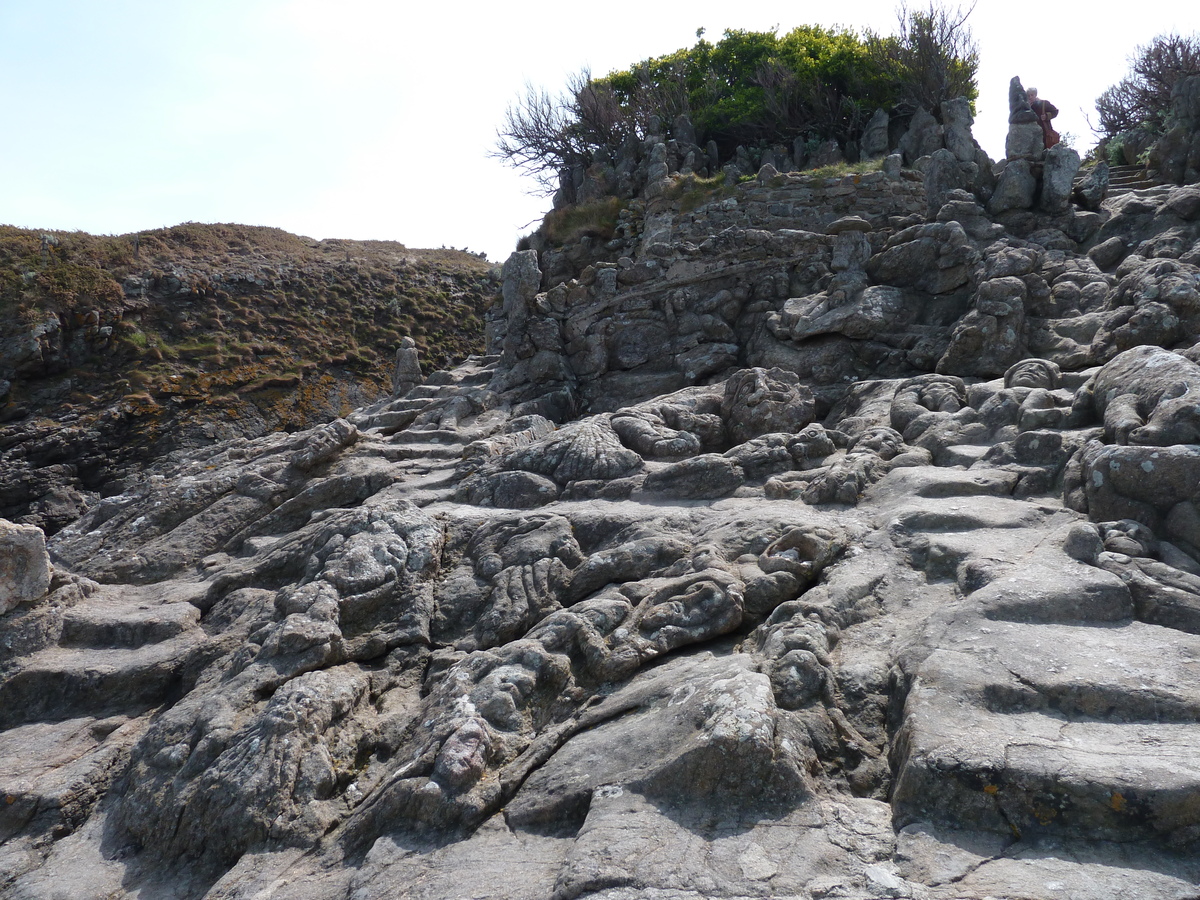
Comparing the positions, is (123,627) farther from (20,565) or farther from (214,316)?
(214,316)

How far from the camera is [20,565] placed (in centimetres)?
773

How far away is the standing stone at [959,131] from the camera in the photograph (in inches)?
725

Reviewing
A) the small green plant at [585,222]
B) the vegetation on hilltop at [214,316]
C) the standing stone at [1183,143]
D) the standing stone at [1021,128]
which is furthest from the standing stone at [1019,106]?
the vegetation on hilltop at [214,316]

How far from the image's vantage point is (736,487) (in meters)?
9.08

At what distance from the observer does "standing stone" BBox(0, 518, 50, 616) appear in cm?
763

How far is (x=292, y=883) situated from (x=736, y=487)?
19.2 ft

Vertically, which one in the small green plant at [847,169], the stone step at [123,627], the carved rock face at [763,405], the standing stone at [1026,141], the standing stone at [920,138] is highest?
the standing stone at [920,138]

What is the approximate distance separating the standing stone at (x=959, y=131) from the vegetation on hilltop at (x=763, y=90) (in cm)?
637

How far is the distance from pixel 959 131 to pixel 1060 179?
16.4 ft

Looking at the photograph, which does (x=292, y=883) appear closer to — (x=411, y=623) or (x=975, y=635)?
(x=411, y=623)

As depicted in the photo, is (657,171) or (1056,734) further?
(657,171)

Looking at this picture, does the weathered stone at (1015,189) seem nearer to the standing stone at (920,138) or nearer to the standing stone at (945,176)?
the standing stone at (945,176)

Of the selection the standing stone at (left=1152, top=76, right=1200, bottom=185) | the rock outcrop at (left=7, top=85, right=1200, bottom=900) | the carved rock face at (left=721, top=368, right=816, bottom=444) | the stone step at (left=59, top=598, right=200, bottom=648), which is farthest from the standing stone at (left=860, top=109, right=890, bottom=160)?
the stone step at (left=59, top=598, right=200, bottom=648)

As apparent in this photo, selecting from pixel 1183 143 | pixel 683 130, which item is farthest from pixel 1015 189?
pixel 683 130
